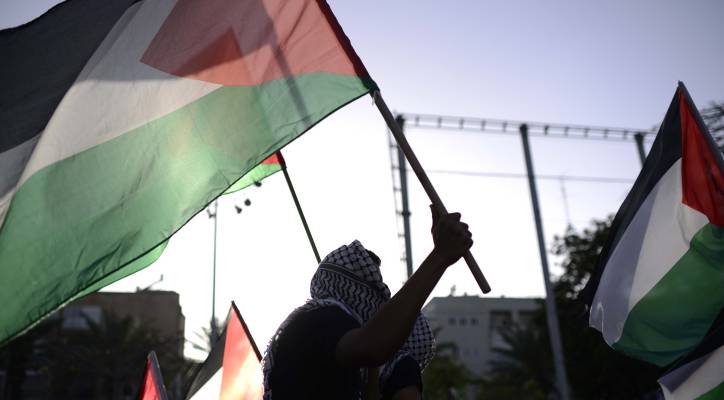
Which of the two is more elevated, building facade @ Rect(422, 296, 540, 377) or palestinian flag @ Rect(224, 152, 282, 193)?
building facade @ Rect(422, 296, 540, 377)

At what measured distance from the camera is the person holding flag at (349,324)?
191 cm

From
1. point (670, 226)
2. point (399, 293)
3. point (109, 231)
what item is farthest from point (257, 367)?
point (399, 293)

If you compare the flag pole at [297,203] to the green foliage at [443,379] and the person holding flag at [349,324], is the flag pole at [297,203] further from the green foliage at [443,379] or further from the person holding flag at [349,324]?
the green foliage at [443,379]

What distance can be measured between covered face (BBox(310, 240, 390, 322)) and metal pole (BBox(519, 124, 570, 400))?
659 inches

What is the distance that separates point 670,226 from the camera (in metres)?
4.50

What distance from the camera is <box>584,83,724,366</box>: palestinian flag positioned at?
4137mm

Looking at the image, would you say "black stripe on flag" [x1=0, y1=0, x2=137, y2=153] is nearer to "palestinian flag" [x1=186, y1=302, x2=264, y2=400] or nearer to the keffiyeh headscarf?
the keffiyeh headscarf

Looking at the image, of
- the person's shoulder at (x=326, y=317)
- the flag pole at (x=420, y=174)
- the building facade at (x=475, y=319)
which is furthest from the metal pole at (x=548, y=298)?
the building facade at (x=475, y=319)

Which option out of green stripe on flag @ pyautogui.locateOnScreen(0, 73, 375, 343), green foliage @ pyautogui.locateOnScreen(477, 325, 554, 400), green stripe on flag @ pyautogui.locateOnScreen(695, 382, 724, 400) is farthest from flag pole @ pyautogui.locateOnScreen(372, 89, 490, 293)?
green foliage @ pyautogui.locateOnScreen(477, 325, 554, 400)

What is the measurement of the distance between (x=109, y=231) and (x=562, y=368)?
16.7 metres

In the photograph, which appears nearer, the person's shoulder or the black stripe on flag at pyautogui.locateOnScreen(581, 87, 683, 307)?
the person's shoulder

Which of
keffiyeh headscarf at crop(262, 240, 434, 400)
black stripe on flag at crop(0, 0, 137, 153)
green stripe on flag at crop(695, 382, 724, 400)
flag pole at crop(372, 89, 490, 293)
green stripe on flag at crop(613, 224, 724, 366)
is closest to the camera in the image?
flag pole at crop(372, 89, 490, 293)

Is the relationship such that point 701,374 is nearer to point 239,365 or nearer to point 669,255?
point 669,255

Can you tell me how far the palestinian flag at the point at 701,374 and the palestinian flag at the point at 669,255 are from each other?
9 cm
